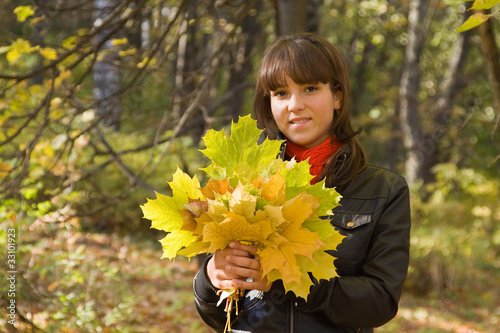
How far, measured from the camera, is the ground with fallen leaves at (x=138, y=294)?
4.18 metres

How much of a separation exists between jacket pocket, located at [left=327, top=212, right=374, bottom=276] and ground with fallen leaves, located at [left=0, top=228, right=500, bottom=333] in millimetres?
2275

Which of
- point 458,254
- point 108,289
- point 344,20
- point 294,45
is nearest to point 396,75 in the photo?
point 344,20

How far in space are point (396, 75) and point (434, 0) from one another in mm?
6029

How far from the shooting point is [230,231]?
1.48m

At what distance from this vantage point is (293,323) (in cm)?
175

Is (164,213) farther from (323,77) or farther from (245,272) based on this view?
(323,77)

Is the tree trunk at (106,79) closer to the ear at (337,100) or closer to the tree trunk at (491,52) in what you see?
the ear at (337,100)

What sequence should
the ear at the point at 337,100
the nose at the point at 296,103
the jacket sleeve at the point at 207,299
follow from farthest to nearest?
the ear at the point at 337,100
the nose at the point at 296,103
the jacket sleeve at the point at 207,299

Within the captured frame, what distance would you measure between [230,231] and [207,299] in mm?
433

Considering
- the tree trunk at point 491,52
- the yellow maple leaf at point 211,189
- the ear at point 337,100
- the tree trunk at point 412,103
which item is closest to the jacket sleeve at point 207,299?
the yellow maple leaf at point 211,189

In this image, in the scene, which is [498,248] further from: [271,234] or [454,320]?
[271,234]

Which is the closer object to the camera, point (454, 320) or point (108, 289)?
point (108, 289)

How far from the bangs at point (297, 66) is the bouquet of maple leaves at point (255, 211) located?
0.31m

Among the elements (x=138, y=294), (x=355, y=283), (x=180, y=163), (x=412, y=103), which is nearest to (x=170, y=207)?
(x=355, y=283)
